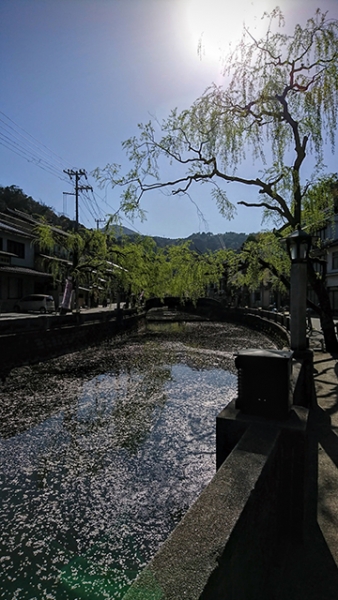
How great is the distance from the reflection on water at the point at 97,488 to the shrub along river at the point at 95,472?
13 millimetres

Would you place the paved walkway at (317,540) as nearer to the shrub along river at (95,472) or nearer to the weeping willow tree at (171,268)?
the shrub along river at (95,472)

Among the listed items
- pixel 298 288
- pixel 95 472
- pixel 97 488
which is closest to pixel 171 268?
pixel 298 288

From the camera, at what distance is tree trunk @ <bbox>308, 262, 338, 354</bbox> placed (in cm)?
936

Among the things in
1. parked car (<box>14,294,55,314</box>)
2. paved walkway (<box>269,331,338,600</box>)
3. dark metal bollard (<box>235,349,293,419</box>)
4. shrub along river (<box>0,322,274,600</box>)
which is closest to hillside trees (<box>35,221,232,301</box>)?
shrub along river (<box>0,322,274,600</box>)

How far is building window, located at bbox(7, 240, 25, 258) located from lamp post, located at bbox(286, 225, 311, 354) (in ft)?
84.9

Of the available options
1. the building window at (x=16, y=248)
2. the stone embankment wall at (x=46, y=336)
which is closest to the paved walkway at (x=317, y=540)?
the stone embankment wall at (x=46, y=336)

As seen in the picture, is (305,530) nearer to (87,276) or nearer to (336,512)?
(336,512)

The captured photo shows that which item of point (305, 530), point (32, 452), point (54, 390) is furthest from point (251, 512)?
point (54, 390)

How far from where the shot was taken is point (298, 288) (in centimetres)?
635

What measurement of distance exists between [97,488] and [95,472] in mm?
457

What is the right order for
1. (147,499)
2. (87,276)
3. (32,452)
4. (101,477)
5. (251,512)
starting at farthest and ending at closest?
(87,276) < (32,452) < (101,477) < (147,499) < (251,512)

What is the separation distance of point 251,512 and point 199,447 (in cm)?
429

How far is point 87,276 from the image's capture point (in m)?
23.4

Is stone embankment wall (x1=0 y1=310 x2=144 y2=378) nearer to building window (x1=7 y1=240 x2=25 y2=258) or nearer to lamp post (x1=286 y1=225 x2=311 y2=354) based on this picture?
lamp post (x1=286 y1=225 x2=311 y2=354)
